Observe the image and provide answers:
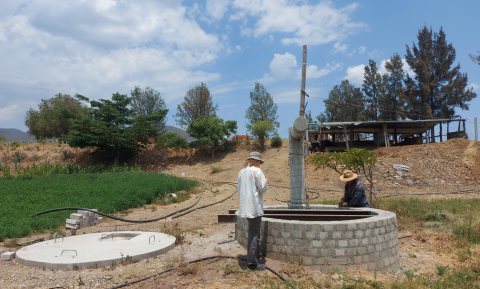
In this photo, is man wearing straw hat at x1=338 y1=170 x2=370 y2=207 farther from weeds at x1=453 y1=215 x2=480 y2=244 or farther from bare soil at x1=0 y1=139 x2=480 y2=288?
weeds at x1=453 y1=215 x2=480 y2=244

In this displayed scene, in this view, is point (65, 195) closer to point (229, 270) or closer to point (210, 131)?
point (229, 270)

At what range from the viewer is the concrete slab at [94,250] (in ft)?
22.1

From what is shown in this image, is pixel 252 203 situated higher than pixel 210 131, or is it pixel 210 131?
pixel 210 131

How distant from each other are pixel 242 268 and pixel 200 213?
708cm

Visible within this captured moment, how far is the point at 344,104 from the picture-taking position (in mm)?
40500

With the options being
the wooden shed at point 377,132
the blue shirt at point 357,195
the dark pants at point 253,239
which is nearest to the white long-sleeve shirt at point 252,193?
the dark pants at point 253,239

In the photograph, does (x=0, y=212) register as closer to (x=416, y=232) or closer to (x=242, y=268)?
(x=242, y=268)

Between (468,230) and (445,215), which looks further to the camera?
(445,215)

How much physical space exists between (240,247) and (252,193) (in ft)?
5.06

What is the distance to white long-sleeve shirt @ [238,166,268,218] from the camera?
623 centimetres

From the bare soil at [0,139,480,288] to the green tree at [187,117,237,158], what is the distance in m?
2.13

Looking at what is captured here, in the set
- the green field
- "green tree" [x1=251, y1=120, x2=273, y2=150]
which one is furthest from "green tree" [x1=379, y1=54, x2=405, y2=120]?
the green field

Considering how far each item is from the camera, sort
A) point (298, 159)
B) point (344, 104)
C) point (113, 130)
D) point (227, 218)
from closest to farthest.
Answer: point (298, 159), point (227, 218), point (113, 130), point (344, 104)

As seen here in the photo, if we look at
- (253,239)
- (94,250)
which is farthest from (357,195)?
(94,250)
